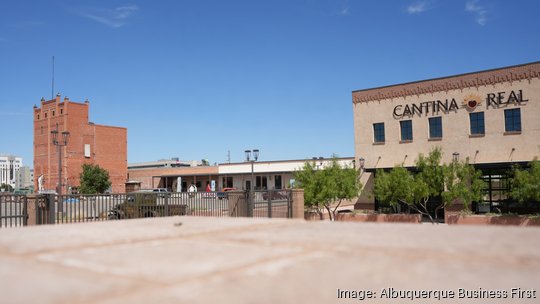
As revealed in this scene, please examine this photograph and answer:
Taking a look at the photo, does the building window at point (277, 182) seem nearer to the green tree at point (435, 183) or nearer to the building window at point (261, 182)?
the building window at point (261, 182)

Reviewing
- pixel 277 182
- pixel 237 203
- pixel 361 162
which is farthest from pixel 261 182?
pixel 237 203

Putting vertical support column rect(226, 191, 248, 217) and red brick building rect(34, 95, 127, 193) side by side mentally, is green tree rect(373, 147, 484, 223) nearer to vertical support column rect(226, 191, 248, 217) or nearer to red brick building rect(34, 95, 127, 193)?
vertical support column rect(226, 191, 248, 217)

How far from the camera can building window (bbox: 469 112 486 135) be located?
93.8 feet

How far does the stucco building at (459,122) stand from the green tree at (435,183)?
2.20 metres

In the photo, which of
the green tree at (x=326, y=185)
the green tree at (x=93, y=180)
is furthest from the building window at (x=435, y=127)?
the green tree at (x=93, y=180)

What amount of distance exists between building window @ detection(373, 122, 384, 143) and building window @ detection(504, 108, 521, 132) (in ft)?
24.1

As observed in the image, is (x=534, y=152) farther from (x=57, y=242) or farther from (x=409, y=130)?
(x=57, y=242)

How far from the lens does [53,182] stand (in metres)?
80.0

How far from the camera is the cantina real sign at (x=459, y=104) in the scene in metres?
27.5

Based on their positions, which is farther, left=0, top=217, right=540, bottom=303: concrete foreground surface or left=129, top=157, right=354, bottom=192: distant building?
left=129, top=157, right=354, bottom=192: distant building

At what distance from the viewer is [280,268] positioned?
2.82 m

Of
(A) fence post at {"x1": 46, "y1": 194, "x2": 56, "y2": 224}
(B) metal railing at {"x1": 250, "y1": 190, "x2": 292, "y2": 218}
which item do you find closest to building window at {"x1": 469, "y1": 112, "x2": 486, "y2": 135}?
(B) metal railing at {"x1": 250, "y1": 190, "x2": 292, "y2": 218}

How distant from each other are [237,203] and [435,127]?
16071 millimetres

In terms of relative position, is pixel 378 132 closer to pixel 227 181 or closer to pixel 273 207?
pixel 273 207
